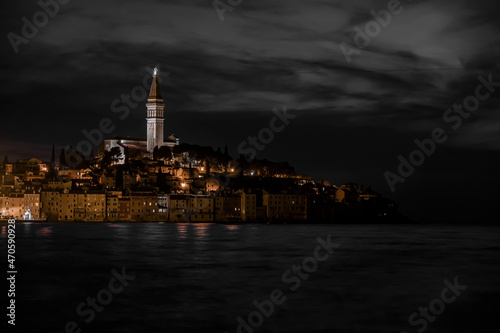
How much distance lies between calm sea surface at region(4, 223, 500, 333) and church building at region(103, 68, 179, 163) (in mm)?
103894

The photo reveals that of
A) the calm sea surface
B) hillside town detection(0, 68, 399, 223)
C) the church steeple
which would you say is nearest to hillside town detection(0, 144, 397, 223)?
hillside town detection(0, 68, 399, 223)

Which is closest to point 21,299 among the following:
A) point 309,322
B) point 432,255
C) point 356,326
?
point 309,322

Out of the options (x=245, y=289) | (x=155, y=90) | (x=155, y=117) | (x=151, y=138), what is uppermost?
(x=155, y=90)

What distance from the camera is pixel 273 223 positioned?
→ 144750mm

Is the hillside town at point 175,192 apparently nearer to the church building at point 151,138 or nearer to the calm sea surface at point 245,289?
the church building at point 151,138

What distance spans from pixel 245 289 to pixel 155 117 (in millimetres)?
143252

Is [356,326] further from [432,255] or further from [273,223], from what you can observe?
[273,223]

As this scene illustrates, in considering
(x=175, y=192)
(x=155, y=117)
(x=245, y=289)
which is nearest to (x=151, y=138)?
(x=155, y=117)

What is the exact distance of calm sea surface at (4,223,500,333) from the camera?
1023 inches

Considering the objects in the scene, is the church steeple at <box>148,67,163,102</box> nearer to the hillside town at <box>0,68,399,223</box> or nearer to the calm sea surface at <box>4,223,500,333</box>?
the hillside town at <box>0,68,399,223</box>

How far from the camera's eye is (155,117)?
175 m

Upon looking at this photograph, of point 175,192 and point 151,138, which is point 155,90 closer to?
point 151,138

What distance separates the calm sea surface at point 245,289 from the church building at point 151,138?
104 m

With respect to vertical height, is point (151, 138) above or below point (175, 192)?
above
